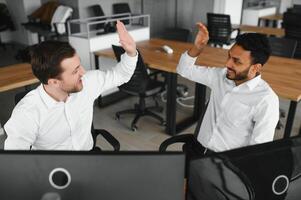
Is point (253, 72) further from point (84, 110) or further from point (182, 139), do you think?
point (84, 110)

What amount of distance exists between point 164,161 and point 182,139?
1.26m

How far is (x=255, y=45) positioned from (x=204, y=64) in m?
1.53

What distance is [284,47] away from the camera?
11.5 feet

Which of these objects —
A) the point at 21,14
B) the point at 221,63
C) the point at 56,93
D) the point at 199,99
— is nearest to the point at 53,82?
the point at 56,93

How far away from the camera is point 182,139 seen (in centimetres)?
197

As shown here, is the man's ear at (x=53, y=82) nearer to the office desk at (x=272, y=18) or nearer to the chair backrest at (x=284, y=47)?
the chair backrest at (x=284, y=47)

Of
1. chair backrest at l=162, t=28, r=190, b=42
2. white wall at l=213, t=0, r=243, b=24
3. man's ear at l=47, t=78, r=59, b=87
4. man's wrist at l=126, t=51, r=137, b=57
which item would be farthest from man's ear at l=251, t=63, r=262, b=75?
white wall at l=213, t=0, r=243, b=24

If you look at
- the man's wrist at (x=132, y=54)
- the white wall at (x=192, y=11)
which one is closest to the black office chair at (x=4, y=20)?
the white wall at (x=192, y=11)

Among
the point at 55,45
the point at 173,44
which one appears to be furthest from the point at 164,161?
the point at 173,44

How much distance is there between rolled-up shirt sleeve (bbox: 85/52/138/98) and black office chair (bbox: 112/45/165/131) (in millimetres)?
1115

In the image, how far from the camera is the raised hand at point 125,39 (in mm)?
1590

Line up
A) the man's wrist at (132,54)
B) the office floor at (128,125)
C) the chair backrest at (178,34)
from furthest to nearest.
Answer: the chair backrest at (178,34) < the office floor at (128,125) < the man's wrist at (132,54)

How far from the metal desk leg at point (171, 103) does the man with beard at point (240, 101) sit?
1.20 meters

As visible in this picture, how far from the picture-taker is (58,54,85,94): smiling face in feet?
4.72
